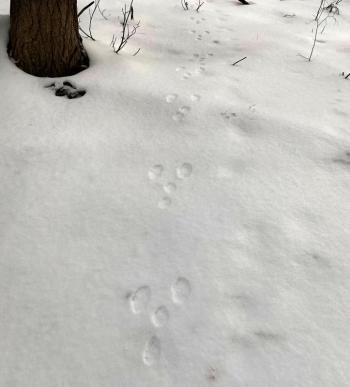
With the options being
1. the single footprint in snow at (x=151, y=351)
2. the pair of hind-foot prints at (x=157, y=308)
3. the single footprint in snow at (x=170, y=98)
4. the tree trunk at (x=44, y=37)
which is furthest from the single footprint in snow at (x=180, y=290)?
the tree trunk at (x=44, y=37)

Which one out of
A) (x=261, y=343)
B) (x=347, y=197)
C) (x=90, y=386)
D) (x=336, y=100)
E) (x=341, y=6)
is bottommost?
(x=90, y=386)

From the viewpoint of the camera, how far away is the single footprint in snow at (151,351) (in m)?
1.05

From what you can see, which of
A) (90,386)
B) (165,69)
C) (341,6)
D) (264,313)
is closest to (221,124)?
(165,69)

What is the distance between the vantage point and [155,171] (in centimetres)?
163

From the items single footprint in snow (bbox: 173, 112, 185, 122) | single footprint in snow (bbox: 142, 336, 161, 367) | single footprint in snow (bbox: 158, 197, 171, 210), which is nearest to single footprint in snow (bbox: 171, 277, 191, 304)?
single footprint in snow (bbox: 142, 336, 161, 367)

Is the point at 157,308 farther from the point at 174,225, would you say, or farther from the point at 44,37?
the point at 44,37

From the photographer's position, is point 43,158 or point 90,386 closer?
point 90,386

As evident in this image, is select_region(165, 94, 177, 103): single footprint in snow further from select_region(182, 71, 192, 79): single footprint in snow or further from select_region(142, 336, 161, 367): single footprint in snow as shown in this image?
select_region(142, 336, 161, 367): single footprint in snow

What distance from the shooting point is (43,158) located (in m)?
1.62

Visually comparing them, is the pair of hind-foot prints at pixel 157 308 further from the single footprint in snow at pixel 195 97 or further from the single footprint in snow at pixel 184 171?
the single footprint in snow at pixel 195 97

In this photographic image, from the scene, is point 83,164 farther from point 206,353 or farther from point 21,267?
point 206,353

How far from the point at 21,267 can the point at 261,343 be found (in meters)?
0.82

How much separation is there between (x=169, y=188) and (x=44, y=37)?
107cm

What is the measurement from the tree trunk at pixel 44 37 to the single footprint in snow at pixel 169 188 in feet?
3.11
